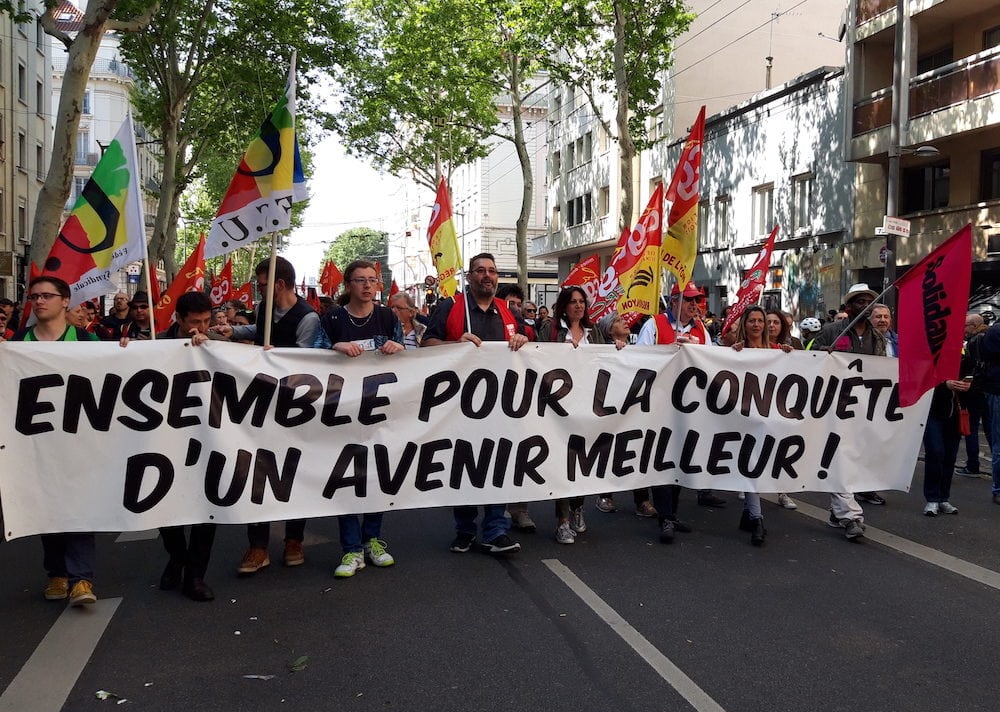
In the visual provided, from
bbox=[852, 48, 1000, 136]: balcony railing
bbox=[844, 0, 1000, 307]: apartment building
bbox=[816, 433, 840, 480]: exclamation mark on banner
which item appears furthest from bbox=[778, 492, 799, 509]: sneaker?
bbox=[852, 48, 1000, 136]: balcony railing

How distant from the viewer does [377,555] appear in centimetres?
620

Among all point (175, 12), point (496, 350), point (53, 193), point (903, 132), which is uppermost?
point (175, 12)

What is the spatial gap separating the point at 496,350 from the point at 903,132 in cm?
1502

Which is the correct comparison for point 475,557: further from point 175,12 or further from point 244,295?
point 175,12

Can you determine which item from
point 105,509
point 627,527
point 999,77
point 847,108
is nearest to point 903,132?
point 999,77

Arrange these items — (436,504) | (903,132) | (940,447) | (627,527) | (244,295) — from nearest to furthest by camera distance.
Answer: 1. (436,504)
2. (627,527)
3. (940,447)
4. (903,132)
5. (244,295)

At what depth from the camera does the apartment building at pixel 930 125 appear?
1983cm

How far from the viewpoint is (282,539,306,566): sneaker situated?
6.26 m

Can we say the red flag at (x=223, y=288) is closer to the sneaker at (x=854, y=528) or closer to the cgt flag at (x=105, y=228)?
the cgt flag at (x=105, y=228)

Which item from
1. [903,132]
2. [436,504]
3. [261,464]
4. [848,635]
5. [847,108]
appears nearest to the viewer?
[848,635]

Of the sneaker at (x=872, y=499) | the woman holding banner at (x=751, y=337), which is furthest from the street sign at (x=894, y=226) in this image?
the woman holding banner at (x=751, y=337)

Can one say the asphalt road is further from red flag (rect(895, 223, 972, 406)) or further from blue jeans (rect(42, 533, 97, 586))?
red flag (rect(895, 223, 972, 406))

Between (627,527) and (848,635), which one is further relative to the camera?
(627,527)

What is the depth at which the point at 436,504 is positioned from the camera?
6125 millimetres
